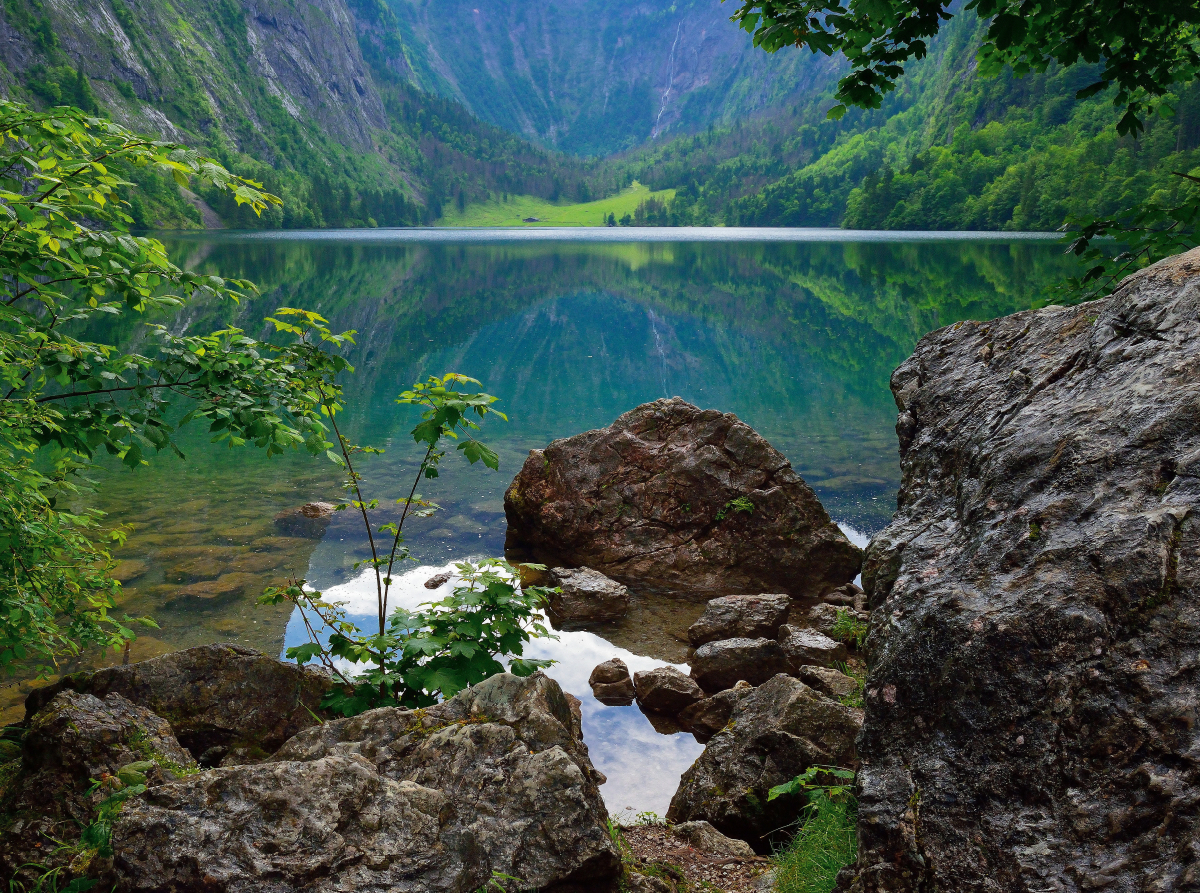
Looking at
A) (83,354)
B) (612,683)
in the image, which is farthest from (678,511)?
(83,354)

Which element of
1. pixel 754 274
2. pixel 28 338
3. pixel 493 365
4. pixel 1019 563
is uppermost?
pixel 754 274

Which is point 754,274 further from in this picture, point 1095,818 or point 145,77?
point 145,77

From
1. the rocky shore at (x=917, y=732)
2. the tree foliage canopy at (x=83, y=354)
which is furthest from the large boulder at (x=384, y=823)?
the tree foliage canopy at (x=83, y=354)

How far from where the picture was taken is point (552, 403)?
2547 centimetres

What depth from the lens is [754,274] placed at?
69.7m

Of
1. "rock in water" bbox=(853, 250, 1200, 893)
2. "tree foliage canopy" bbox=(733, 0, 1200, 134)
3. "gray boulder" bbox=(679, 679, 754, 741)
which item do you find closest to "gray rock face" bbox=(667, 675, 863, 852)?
"gray boulder" bbox=(679, 679, 754, 741)

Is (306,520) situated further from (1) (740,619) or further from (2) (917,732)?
(2) (917,732)

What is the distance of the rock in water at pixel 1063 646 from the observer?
9.32ft

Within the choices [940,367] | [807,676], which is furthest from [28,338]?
[807,676]

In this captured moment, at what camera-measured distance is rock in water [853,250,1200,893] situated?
2.84 meters

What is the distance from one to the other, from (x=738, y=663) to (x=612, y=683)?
1.59 m

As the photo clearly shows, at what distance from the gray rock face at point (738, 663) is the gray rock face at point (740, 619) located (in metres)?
0.67

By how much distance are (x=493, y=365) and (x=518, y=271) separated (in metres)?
46.6

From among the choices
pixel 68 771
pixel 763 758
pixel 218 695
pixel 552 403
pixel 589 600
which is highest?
pixel 552 403
